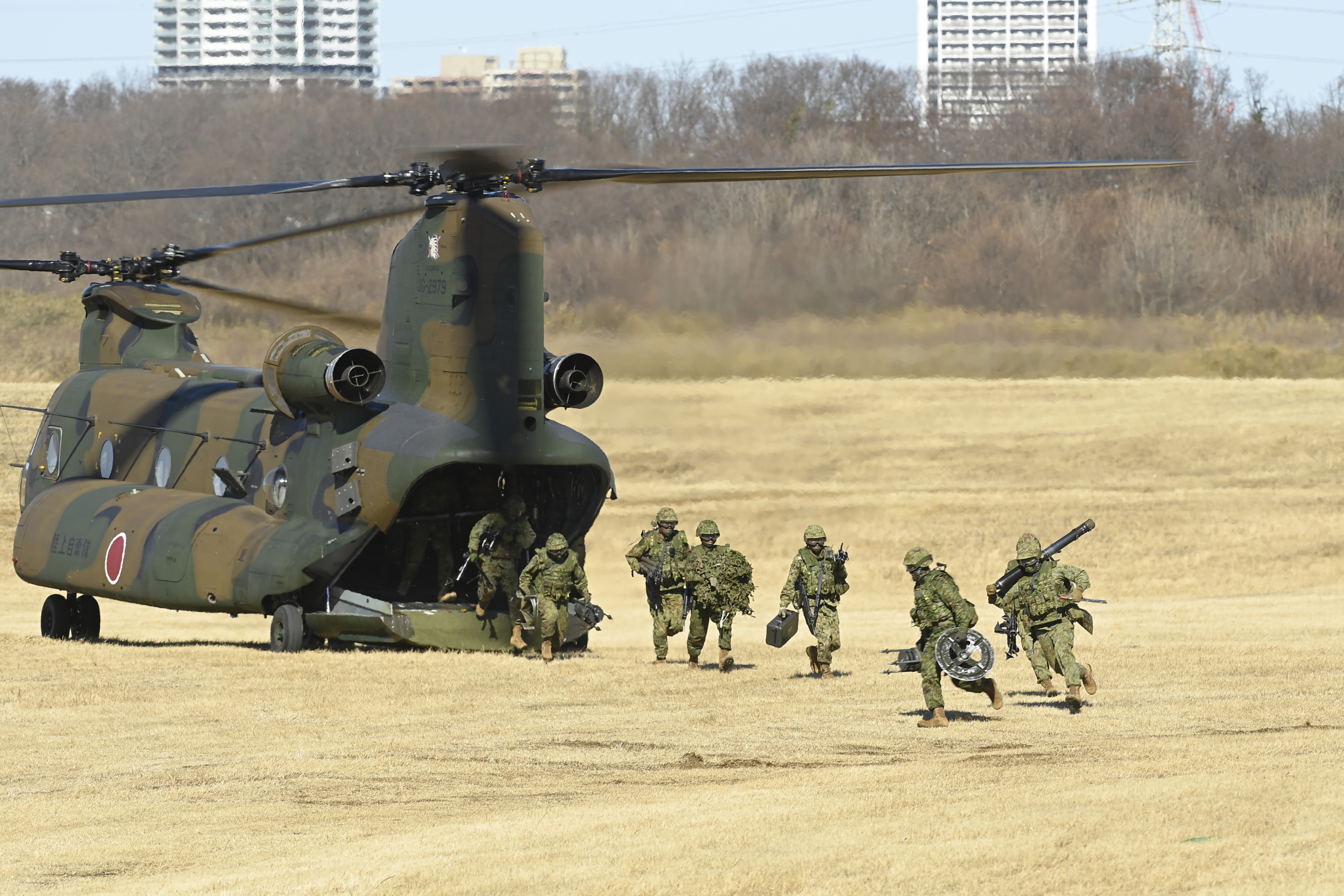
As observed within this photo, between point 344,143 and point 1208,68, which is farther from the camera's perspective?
point 1208,68

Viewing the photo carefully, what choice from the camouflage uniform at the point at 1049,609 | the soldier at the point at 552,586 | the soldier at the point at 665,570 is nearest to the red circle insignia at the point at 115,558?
the soldier at the point at 552,586

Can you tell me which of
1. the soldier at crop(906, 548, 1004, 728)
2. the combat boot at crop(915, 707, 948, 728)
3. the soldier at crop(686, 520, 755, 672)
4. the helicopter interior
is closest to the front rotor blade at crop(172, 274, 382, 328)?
the helicopter interior

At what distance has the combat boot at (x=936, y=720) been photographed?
15375 mm

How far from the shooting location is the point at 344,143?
5172cm

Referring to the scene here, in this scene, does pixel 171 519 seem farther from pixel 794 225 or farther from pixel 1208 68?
pixel 1208 68

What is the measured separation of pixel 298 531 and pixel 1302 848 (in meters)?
13.9

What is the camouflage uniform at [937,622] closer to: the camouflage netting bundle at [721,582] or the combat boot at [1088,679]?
the combat boot at [1088,679]

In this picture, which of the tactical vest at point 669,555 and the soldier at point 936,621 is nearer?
the soldier at point 936,621

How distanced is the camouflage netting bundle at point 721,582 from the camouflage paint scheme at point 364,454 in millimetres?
2457

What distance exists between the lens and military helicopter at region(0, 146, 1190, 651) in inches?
802

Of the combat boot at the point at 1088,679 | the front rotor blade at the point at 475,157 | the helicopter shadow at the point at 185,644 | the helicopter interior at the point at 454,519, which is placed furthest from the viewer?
the helicopter shadow at the point at 185,644

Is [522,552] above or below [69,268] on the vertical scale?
below

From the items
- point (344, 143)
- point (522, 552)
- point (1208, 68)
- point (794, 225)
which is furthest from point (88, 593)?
point (1208, 68)

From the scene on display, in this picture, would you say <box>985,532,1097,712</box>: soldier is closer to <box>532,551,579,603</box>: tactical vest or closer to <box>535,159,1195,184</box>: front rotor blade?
<box>535,159,1195,184</box>: front rotor blade
